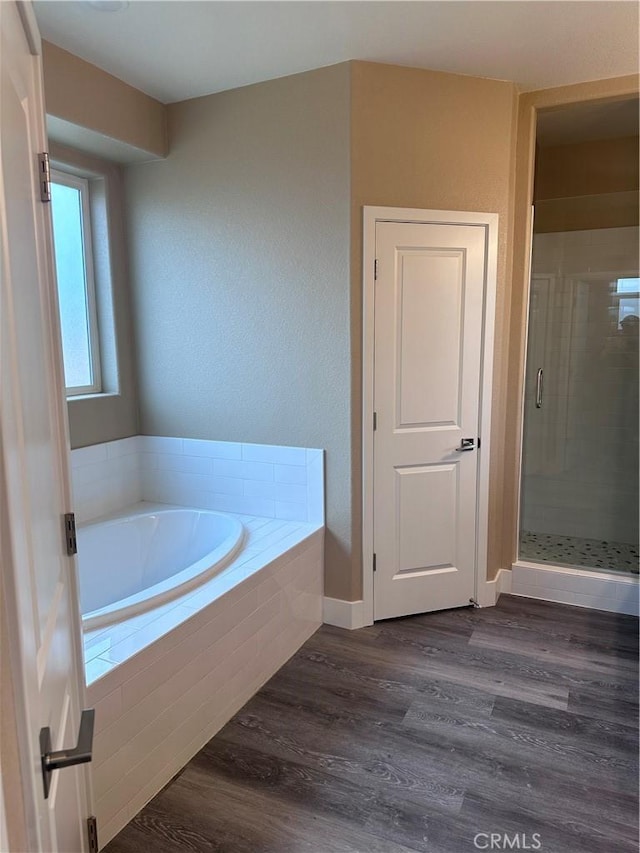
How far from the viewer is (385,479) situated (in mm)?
2963

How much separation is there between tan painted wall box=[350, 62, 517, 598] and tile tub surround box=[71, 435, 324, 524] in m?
0.30

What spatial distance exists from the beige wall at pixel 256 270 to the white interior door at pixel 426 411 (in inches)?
7.8

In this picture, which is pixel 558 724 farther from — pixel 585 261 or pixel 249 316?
pixel 585 261

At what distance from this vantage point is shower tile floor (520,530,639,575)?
3.41 m

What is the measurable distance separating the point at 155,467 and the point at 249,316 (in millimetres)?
1113

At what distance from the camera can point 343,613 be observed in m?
3.01

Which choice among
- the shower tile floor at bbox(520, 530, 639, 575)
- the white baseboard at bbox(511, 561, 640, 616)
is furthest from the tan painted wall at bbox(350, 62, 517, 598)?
the shower tile floor at bbox(520, 530, 639, 575)

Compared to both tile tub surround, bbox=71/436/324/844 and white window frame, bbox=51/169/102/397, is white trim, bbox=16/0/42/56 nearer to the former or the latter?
tile tub surround, bbox=71/436/324/844

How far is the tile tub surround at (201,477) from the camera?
3025mm

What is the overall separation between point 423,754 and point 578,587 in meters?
1.59

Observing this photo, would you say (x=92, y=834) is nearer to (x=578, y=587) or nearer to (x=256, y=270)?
(x=256, y=270)

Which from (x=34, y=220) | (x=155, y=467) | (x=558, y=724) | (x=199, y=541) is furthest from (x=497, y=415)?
(x=34, y=220)

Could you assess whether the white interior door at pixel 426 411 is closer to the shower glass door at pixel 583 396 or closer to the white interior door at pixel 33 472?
the shower glass door at pixel 583 396

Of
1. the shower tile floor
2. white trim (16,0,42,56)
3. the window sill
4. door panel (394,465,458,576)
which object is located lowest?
the shower tile floor
